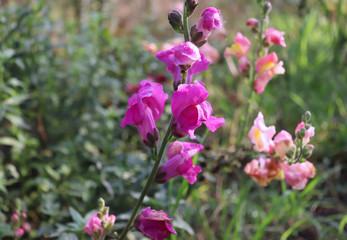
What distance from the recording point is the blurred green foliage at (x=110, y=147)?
6.57ft

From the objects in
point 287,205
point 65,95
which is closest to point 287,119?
point 287,205

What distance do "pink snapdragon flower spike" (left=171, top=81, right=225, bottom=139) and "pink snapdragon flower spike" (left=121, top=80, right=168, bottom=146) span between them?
80 millimetres

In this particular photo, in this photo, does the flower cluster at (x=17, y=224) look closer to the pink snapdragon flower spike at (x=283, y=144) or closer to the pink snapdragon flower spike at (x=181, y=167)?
the pink snapdragon flower spike at (x=181, y=167)

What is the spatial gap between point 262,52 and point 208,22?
2.24ft

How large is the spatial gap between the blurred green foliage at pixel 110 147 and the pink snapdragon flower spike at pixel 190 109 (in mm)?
626

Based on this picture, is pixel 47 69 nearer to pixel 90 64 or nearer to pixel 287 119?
pixel 90 64

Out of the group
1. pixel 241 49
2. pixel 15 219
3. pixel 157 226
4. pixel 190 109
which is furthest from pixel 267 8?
pixel 15 219

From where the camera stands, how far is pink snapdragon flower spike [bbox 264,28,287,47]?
1.66m

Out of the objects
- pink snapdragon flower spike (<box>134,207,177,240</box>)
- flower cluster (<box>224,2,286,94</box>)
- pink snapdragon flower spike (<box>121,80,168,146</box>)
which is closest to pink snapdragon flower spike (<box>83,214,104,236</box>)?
pink snapdragon flower spike (<box>134,207,177,240</box>)

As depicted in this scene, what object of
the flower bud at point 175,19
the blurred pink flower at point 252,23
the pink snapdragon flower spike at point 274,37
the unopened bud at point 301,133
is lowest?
the unopened bud at point 301,133

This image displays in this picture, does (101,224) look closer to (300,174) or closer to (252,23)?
(300,174)

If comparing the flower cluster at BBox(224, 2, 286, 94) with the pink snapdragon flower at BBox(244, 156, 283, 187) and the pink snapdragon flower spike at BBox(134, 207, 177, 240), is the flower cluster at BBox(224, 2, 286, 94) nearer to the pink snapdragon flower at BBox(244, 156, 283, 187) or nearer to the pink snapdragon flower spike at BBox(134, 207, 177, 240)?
the pink snapdragon flower at BBox(244, 156, 283, 187)

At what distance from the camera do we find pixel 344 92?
3184 mm

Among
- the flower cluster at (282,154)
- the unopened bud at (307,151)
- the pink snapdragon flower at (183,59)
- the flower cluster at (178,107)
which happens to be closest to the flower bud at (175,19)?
the flower cluster at (178,107)
